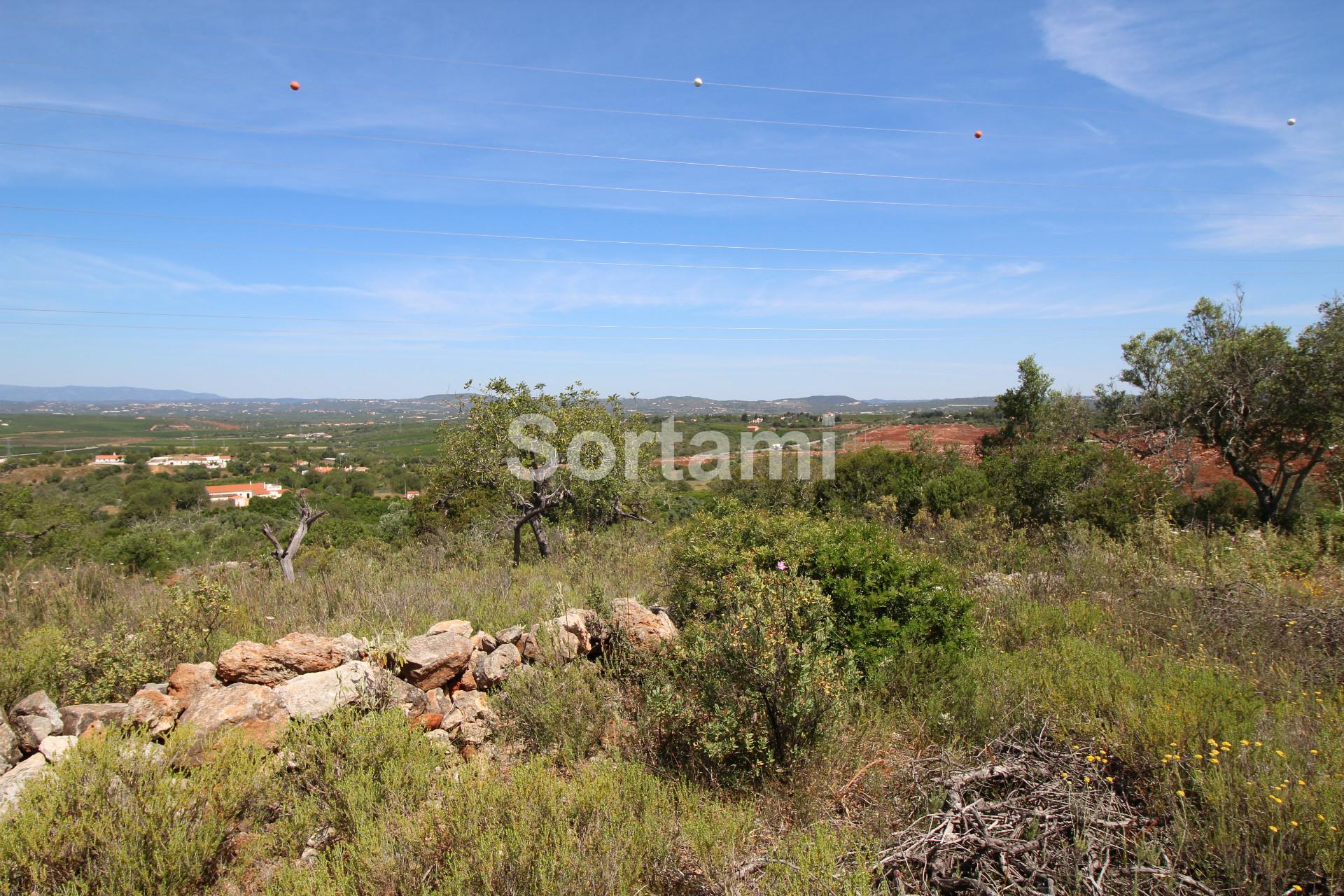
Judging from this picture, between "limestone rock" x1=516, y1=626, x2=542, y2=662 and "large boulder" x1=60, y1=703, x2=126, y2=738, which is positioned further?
"limestone rock" x1=516, y1=626, x2=542, y2=662

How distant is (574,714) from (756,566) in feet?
7.39

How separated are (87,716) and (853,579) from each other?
5584 millimetres

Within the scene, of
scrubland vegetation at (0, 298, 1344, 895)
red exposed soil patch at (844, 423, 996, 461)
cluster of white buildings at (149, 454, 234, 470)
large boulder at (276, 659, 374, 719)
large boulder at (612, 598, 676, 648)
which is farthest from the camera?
cluster of white buildings at (149, 454, 234, 470)

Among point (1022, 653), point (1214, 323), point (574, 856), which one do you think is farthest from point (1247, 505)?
point (574, 856)

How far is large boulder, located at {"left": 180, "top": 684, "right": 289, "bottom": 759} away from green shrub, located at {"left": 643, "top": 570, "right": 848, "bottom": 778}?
8.00ft

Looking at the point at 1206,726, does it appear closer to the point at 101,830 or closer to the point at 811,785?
the point at 811,785

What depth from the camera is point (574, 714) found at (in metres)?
4.32

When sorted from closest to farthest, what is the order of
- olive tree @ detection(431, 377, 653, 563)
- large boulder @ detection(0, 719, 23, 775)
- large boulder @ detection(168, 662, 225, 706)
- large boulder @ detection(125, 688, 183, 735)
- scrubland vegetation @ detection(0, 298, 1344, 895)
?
scrubland vegetation @ detection(0, 298, 1344, 895)
large boulder @ detection(0, 719, 23, 775)
large boulder @ detection(125, 688, 183, 735)
large boulder @ detection(168, 662, 225, 706)
olive tree @ detection(431, 377, 653, 563)

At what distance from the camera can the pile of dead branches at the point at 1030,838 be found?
9.00 ft

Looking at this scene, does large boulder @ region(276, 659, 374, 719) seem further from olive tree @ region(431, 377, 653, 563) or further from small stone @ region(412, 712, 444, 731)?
olive tree @ region(431, 377, 653, 563)

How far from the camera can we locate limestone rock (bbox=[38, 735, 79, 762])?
350cm

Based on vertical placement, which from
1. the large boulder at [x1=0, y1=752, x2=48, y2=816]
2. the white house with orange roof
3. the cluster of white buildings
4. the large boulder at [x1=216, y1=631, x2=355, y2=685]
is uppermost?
the large boulder at [x1=216, y1=631, x2=355, y2=685]

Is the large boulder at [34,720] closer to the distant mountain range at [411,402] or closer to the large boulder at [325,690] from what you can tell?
the large boulder at [325,690]

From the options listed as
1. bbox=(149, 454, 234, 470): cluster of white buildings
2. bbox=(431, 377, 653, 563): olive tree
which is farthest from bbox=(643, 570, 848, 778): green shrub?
bbox=(149, 454, 234, 470): cluster of white buildings
